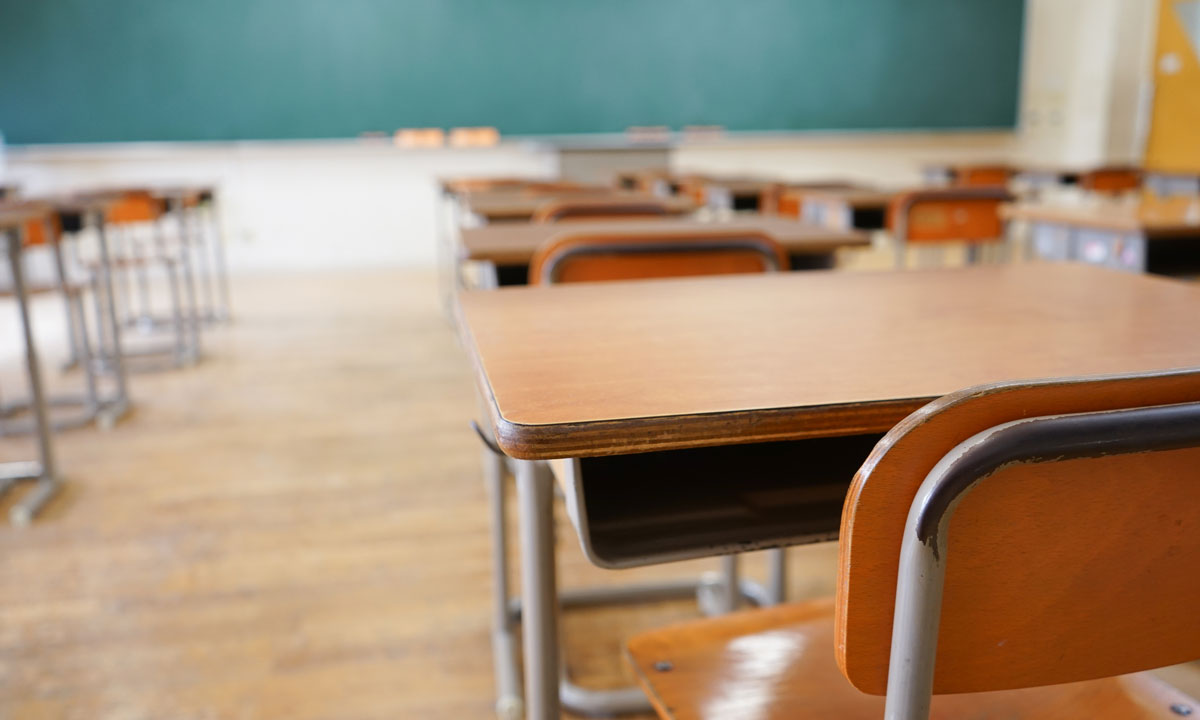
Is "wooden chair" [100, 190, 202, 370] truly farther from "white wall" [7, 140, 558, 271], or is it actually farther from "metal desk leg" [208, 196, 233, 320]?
"white wall" [7, 140, 558, 271]

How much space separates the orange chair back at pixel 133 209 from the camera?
15.6ft

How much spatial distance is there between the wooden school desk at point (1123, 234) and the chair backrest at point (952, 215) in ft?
1.66

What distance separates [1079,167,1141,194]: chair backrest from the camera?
5535 mm

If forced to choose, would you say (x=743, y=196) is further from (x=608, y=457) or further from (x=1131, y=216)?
(x=608, y=457)

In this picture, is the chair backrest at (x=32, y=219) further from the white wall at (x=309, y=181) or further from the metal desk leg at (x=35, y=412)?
the white wall at (x=309, y=181)

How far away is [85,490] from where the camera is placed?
2.75m

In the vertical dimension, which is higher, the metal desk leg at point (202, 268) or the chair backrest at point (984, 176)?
the chair backrest at point (984, 176)

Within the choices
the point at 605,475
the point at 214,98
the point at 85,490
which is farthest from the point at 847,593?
the point at 214,98

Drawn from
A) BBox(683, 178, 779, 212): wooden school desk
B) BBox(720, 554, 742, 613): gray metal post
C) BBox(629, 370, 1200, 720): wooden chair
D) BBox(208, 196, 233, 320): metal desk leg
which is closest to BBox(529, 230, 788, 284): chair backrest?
BBox(720, 554, 742, 613): gray metal post

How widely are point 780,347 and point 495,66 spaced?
7.12 m

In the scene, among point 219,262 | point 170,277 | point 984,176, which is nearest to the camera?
point 170,277

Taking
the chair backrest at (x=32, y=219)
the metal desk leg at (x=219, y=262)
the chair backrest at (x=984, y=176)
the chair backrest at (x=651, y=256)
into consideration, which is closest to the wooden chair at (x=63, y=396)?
the chair backrest at (x=32, y=219)

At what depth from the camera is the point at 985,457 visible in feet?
1.68

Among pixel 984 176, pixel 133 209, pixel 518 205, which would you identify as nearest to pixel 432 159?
pixel 133 209
